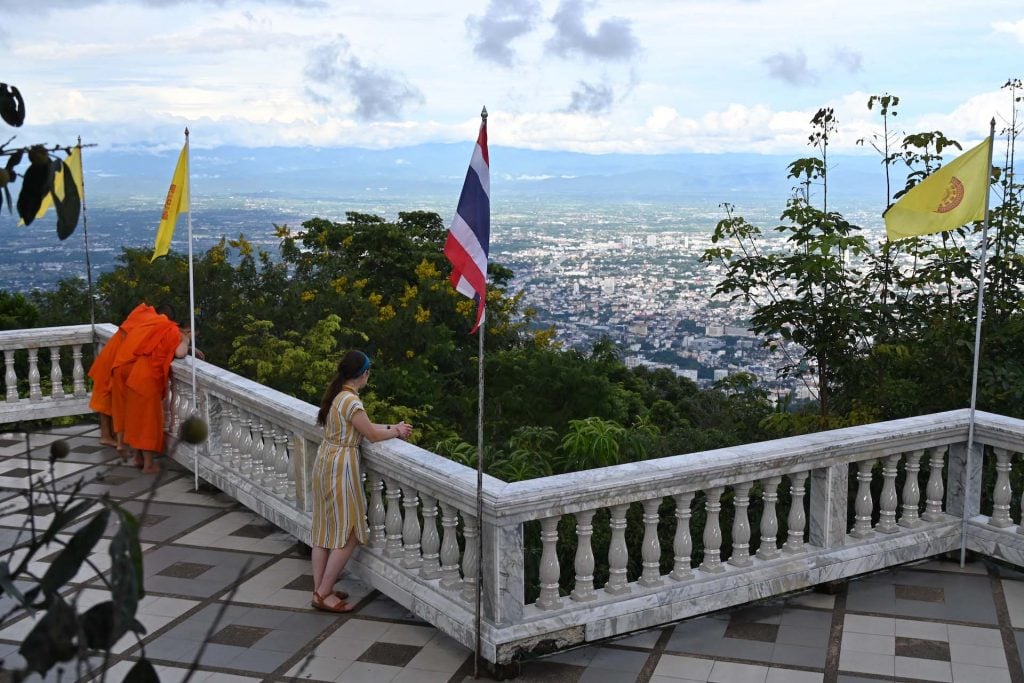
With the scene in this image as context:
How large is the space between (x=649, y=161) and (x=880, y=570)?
4069 cm

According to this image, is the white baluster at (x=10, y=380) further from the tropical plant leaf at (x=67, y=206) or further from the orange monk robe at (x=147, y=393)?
the tropical plant leaf at (x=67, y=206)

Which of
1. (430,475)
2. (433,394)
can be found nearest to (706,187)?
(433,394)

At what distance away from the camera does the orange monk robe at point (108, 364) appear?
924cm

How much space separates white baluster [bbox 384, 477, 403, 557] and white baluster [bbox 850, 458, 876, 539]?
8.79 ft

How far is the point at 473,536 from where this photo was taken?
537 centimetres

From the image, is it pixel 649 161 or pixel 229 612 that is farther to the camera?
pixel 649 161

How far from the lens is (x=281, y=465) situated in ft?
24.6

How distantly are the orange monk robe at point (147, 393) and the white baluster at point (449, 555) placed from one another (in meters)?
4.13

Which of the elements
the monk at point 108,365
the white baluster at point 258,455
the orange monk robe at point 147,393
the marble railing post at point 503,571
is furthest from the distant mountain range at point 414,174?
the marble railing post at point 503,571

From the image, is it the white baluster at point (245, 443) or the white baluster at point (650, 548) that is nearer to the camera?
the white baluster at point (650, 548)

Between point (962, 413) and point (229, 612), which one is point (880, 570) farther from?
point (229, 612)

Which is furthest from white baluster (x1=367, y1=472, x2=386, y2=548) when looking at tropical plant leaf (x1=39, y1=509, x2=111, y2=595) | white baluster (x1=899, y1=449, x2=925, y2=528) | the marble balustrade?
tropical plant leaf (x1=39, y1=509, x2=111, y2=595)

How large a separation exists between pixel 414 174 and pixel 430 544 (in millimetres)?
36035

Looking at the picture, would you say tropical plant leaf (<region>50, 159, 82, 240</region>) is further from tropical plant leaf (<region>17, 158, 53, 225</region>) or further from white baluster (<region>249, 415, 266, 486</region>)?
white baluster (<region>249, 415, 266, 486</region>)
